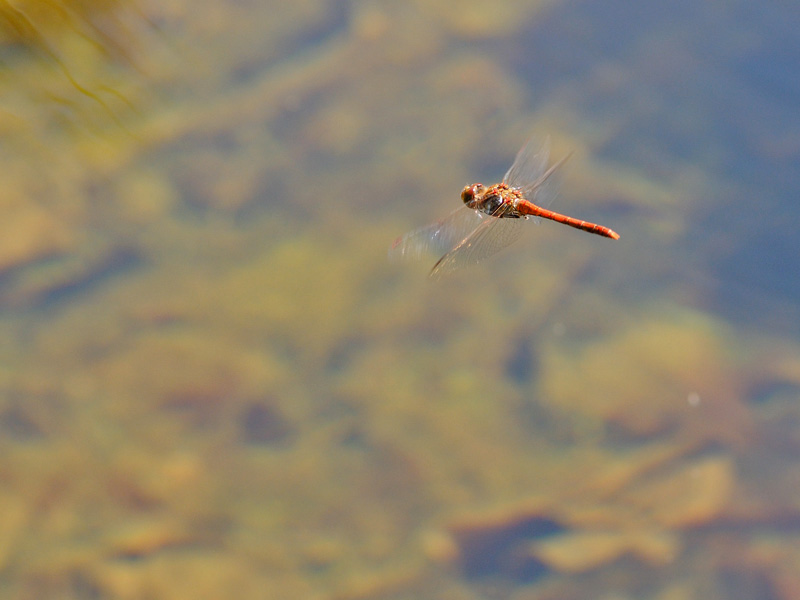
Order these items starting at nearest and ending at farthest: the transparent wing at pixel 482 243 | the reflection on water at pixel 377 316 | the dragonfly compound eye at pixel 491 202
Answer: the transparent wing at pixel 482 243 < the dragonfly compound eye at pixel 491 202 < the reflection on water at pixel 377 316

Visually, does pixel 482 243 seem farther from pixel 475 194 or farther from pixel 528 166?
pixel 528 166

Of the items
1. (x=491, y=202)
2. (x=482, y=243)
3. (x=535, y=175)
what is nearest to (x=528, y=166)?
(x=535, y=175)

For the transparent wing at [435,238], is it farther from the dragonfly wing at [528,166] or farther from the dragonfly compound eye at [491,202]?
the dragonfly wing at [528,166]

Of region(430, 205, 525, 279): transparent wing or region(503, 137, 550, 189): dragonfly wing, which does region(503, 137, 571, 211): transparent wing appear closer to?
region(503, 137, 550, 189): dragonfly wing

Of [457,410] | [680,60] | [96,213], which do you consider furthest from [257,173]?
[680,60]

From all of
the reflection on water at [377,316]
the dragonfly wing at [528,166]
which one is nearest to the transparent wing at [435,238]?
the dragonfly wing at [528,166]

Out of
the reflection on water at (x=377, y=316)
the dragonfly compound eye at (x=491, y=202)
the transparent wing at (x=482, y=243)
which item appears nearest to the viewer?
the transparent wing at (x=482, y=243)

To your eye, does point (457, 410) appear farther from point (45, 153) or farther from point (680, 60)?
point (680, 60)
